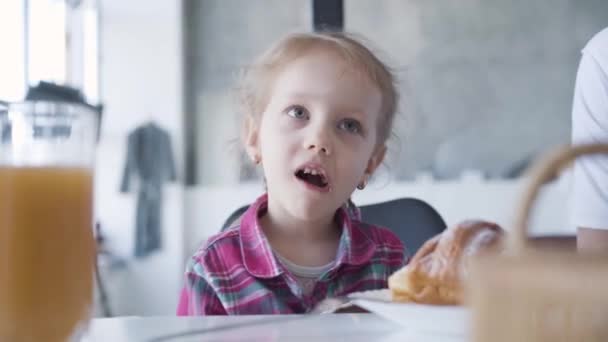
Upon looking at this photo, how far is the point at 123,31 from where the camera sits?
425cm

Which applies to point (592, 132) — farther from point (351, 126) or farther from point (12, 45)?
point (12, 45)

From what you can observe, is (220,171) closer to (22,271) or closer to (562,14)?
(562,14)

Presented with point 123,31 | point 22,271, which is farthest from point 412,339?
point 123,31

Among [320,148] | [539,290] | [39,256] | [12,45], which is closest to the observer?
[539,290]

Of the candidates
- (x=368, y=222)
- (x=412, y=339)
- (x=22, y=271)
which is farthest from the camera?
(x=368, y=222)

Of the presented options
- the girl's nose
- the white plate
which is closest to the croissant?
the white plate

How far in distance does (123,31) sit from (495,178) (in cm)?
247

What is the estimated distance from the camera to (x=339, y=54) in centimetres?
104

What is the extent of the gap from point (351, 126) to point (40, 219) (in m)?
0.63

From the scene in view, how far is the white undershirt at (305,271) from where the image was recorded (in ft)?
3.19

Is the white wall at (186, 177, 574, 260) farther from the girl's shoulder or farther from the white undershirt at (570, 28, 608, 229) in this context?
the girl's shoulder

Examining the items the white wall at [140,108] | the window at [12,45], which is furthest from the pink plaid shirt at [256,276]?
the white wall at [140,108]

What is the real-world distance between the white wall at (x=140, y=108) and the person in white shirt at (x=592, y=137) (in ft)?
10.7

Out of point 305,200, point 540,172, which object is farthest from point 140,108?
point 540,172
